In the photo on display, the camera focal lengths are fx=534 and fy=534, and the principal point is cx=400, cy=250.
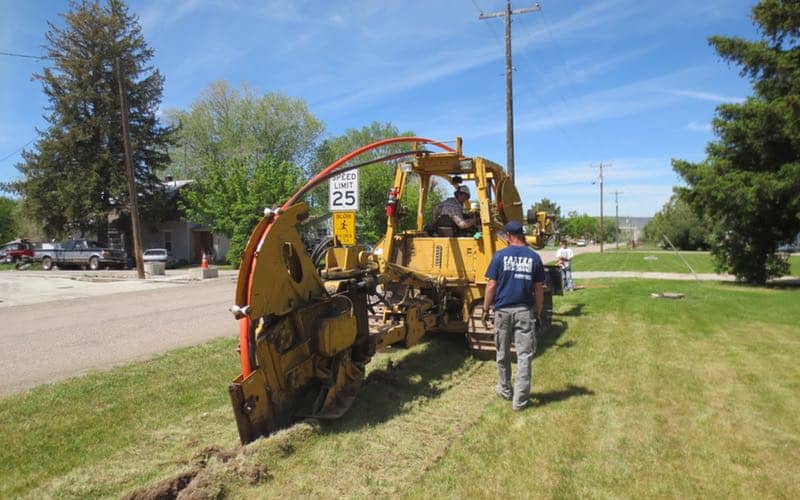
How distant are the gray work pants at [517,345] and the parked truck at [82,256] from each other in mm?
30070

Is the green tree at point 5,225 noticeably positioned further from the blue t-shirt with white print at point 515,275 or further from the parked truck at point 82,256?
the blue t-shirt with white print at point 515,275

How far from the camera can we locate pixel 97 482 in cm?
377

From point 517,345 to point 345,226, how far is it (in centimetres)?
233

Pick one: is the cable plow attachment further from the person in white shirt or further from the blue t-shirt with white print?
the person in white shirt

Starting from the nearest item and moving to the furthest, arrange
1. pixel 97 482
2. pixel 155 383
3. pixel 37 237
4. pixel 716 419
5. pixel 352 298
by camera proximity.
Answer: pixel 97 482 → pixel 716 419 → pixel 352 298 → pixel 155 383 → pixel 37 237

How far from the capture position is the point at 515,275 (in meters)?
5.39

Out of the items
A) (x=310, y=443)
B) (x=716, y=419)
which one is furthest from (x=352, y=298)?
(x=716, y=419)

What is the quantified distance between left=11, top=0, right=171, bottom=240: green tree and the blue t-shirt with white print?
33.0m

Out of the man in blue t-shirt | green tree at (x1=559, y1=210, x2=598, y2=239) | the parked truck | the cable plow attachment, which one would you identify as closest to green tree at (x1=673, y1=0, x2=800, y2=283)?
the man in blue t-shirt

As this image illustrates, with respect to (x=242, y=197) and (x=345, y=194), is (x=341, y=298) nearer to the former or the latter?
(x=345, y=194)

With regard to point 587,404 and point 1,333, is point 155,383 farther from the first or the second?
point 1,333

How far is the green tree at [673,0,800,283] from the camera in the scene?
1482cm

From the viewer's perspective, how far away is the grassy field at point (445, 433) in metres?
3.71

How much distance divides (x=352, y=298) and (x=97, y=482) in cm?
252
